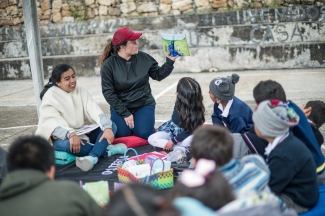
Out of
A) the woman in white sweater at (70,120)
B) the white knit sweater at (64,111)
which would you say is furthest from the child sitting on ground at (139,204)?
the white knit sweater at (64,111)

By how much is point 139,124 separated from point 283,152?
2.77 m

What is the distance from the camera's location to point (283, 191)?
300 centimetres

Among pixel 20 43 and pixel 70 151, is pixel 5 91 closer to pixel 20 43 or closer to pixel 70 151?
pixel 20 43

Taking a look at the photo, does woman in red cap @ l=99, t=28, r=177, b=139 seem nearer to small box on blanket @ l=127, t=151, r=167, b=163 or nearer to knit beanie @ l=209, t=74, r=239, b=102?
small box on blanket @ l=127, t=151, r=167, b=163

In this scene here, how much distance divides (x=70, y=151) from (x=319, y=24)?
10063 millimetres

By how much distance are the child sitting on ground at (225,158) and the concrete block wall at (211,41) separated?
10441 mm

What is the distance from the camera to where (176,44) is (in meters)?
5.16

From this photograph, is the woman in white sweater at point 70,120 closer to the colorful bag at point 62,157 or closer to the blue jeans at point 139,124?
the colorful bag at point 62,157

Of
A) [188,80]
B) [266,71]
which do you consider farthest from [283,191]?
[266,71]

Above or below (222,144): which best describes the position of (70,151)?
below

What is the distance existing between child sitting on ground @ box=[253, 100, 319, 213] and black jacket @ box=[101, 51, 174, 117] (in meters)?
2.60

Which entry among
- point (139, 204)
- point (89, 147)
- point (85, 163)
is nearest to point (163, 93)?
point (89, 147)

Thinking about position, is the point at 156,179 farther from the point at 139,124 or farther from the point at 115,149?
the point at 139,124

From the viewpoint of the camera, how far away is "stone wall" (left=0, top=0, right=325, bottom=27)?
14252mm
